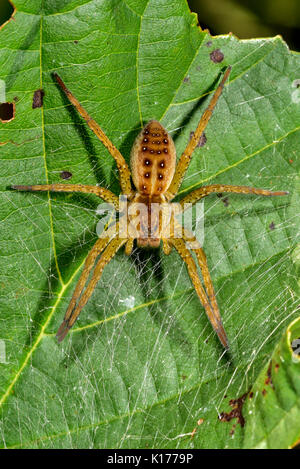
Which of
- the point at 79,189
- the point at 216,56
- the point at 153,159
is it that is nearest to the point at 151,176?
the point at 153,159

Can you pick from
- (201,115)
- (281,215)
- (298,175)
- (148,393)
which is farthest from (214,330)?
(201,115)

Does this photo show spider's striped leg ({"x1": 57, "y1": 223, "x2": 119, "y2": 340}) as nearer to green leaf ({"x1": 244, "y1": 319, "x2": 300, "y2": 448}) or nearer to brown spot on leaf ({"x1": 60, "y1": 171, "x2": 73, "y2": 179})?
brown spot on leaf ({"x1": 60, "y1": 171, "x2": 73, "y2": 179})

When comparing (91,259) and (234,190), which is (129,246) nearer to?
(91,259)

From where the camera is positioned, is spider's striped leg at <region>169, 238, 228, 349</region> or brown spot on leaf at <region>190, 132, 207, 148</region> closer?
spider's striped leg at <region>169, 238, 228, 349</region>

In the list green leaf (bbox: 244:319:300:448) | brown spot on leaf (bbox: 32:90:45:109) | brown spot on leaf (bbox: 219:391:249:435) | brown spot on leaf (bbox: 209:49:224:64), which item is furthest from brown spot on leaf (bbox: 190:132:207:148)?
brown spot on leaf (bbox: 219:391:249:435)

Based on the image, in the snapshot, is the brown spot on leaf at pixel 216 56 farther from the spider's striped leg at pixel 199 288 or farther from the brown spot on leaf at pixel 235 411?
the brown spot on leaf at pixel 235 411

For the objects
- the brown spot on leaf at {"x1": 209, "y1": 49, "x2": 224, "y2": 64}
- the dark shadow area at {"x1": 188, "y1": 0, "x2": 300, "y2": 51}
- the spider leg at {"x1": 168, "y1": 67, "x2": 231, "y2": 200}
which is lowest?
the spider leg at {"x1": 168, "y1": 67, "x2": 231, "y2": 200}

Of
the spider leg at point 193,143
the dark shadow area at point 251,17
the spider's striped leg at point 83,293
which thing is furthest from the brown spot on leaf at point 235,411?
the dark shadow area at point 251,17
